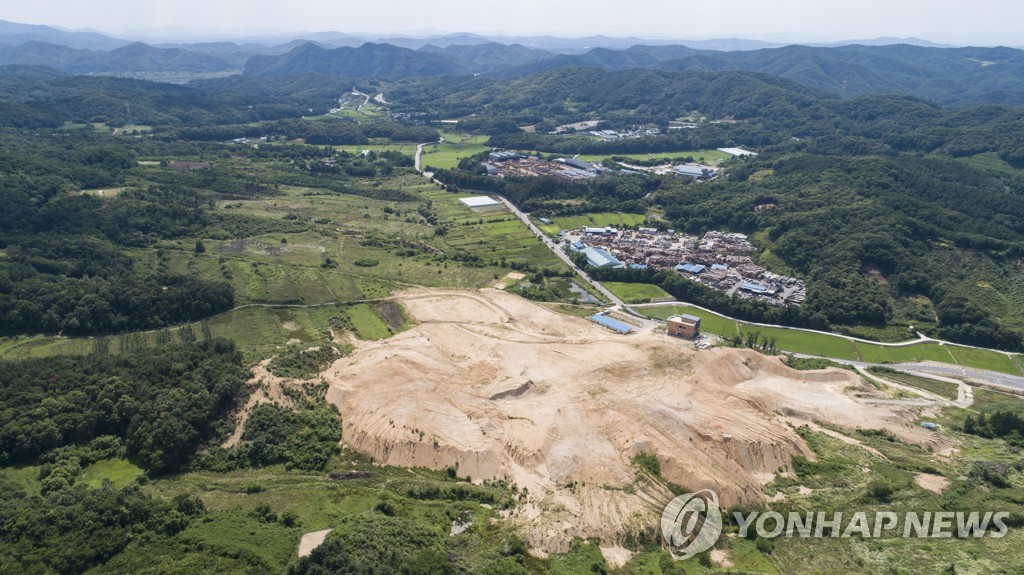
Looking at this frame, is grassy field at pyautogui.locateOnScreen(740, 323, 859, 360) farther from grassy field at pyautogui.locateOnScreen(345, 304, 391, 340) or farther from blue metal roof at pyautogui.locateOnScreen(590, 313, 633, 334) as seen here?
grassy field at pyautogui.locateOnScreen(345, 304, 391, 340)

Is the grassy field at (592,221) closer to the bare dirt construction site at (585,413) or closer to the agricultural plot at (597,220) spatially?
the agricultural plot at (597,220)

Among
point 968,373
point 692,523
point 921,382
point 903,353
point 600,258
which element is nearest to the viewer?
point 692,523

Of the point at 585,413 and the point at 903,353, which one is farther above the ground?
the point at 585,413

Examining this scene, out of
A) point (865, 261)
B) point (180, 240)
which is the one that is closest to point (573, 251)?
point (865, 261)

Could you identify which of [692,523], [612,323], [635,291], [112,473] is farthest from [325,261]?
[692,523]

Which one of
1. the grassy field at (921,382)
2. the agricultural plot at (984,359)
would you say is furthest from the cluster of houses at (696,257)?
the agricultural plot at (984,359)

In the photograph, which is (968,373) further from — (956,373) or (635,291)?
(635,291)

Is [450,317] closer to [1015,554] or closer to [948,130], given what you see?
[1015,554]
